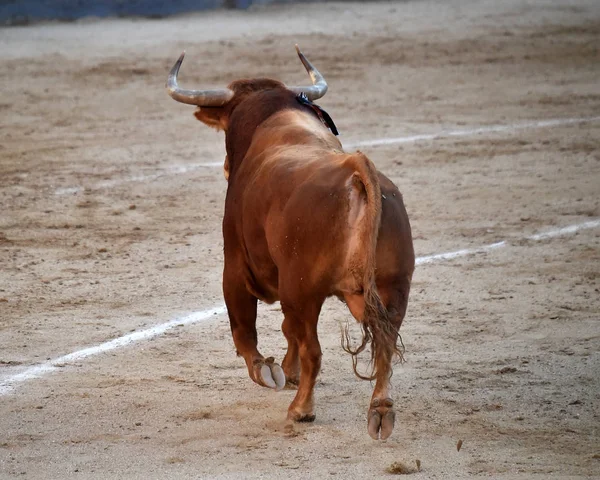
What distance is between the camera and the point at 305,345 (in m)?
5.42

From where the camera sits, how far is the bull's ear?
6.73m

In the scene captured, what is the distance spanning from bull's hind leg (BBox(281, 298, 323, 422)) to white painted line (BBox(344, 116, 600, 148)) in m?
6.80

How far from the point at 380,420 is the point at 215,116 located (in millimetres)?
2427

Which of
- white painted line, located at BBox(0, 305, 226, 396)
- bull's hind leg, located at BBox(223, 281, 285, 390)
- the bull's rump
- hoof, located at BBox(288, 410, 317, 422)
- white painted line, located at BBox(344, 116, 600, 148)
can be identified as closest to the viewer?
the bull's rump

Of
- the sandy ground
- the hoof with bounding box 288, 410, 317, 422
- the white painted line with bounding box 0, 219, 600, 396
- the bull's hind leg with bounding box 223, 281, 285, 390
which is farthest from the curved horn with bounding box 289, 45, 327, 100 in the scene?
the hoof with bounding box 288, 410, 317, 422

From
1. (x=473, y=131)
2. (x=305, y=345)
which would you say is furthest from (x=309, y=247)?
(x=473, y=131)

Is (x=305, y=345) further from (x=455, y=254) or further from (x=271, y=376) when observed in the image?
(x=455, y=254)

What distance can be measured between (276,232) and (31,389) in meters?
1.82

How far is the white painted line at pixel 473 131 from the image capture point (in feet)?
40.9

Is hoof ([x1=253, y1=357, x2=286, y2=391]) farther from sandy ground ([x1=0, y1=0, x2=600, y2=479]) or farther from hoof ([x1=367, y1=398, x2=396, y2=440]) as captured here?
hoof ([x1=367, y1=398, x2=396, y2=440])

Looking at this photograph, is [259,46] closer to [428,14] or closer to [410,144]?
[428,14]

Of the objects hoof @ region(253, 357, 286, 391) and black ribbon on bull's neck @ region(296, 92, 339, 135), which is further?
black ribbon on bull's neck @ region(296, 92, 339, 135)

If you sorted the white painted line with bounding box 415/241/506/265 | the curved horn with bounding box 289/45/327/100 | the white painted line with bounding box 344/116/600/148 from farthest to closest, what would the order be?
the white painted line with bounding box 344/116/600/148
the white painted line with bounding box 415/241/506/265
the curved horn with bounding box 289/45/327/100

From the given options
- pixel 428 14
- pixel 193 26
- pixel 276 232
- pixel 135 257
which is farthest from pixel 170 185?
pixel 428 14
